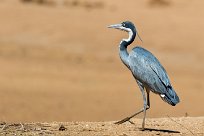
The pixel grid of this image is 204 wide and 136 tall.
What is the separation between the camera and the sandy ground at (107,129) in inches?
306

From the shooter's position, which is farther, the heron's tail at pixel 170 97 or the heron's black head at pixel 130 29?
the heron's black head at pixel 130 29

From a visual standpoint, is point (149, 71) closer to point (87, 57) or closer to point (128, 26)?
point (128, 26)

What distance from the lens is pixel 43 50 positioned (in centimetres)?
2073

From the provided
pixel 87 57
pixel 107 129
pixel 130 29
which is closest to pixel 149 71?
pixel 130 29

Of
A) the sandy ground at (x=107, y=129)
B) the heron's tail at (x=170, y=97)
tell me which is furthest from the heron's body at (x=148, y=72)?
the sandy ground at (x=107, y=129)

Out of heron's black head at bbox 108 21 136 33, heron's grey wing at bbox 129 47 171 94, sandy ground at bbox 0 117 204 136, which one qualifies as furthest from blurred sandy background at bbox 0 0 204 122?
heron's grey wing at bbox 129 47 171 94

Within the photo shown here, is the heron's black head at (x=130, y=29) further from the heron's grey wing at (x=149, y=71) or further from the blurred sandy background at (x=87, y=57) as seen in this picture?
the blurred sandy background at (x=87, y=57)

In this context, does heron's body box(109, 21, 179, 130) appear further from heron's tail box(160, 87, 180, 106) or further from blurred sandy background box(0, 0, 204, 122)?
blurred sandy background box(0, 0, 204, 122)

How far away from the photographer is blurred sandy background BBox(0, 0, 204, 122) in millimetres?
15008

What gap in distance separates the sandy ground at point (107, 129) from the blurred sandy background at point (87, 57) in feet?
16.3

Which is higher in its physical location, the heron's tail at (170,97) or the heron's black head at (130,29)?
the heron's black head at (130,29)

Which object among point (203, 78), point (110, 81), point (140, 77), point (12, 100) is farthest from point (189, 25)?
point (140, 77)

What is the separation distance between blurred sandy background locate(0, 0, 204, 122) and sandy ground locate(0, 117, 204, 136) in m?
4.98

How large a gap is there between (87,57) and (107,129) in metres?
12.3
